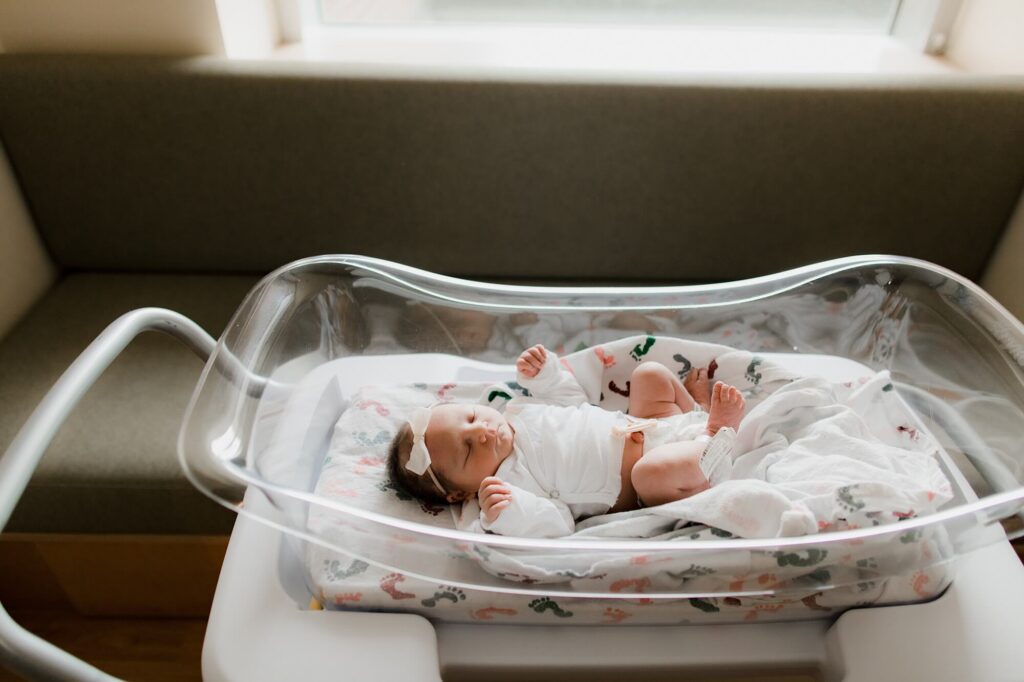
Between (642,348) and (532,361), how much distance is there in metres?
0.17

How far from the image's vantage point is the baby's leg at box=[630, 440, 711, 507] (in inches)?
38.4

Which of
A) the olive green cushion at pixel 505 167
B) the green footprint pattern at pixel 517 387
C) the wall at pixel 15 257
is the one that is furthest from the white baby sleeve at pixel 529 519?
the wall at pixel 15 257

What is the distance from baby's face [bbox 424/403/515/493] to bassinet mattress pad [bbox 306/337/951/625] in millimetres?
50

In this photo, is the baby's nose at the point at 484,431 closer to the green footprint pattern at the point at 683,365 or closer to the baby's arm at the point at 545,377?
the baby's arm at the point at 545,377

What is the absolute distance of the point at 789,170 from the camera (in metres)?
1.50

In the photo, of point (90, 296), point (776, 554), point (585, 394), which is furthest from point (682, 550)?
point (90, 296)

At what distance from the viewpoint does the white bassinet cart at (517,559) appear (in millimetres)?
790

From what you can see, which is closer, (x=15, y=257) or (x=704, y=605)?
(x=704, y=605)

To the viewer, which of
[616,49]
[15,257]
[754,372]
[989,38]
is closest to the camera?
[754,372]

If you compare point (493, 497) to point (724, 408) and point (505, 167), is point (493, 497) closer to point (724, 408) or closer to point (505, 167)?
point (724, 408)

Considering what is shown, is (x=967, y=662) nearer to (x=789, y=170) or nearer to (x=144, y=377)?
(x=789, y=170)

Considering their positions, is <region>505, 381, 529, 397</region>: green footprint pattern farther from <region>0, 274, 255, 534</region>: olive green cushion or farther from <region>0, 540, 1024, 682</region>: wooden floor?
<region>0, 540, 1024, 682</region>: wooden floor

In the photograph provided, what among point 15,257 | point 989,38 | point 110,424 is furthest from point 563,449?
point 989,38

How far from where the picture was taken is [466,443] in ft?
3.43
